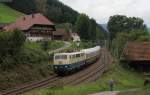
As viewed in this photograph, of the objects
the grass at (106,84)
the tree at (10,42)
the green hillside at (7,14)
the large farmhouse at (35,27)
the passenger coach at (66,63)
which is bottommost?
the grass at (106,84)

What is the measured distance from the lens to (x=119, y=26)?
417ft

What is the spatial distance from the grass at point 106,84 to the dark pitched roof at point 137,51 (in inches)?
75.4

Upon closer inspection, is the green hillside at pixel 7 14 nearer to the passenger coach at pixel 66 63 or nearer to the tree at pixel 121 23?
the tree at pixel 121 23

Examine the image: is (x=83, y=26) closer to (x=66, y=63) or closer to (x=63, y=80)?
(x=66, y=63)

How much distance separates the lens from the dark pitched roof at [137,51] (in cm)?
5216

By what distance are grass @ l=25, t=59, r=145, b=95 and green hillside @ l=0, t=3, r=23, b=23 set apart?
245 feet

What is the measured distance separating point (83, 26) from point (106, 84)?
7477 centimetres

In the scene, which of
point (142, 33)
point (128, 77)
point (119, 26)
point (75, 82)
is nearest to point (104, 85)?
point (75, 82)

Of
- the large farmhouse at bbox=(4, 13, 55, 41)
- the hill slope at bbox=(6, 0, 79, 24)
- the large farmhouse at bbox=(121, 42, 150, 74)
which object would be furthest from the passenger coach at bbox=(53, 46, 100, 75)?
the hill slope at bbox=(6, 0, 79, 24)

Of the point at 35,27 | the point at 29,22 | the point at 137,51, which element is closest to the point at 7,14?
the point at 29,22

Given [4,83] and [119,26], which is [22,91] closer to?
[4,83]

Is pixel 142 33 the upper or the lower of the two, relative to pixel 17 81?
upper

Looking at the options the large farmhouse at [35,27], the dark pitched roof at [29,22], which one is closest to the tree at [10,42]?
the large farmhouse at [35,27]

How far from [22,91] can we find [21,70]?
30.5 feet
